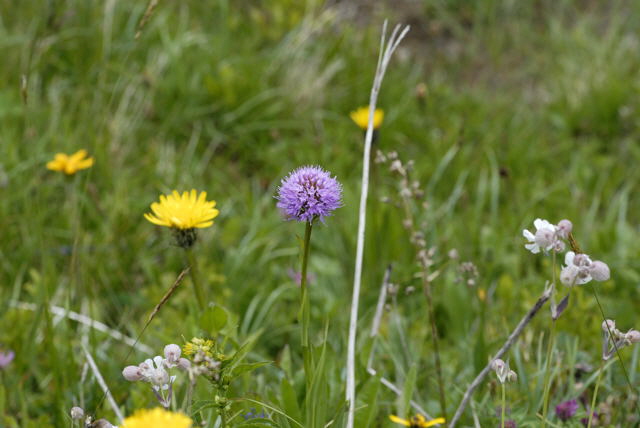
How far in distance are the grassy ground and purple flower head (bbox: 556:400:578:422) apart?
3.2 inches

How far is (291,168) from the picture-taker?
9.14ft

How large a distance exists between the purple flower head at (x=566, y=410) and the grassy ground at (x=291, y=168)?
0.26 ft

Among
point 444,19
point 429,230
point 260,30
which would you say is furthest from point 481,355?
point 444,19

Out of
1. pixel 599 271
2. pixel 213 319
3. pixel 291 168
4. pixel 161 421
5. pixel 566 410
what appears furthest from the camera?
pixel 291 168

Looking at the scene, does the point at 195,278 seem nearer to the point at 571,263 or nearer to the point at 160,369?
the point at 160,369

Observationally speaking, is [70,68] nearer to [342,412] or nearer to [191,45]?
[191,45]

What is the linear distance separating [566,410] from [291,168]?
66.6 inches

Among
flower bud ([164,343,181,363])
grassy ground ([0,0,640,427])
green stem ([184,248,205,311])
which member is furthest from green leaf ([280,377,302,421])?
flower bud ([164,343,181,363])

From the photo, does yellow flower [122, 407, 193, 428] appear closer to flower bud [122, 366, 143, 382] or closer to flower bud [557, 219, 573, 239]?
flower bud [122, 366, 143, 382]

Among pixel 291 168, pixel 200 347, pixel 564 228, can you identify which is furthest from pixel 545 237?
pixel 291 168

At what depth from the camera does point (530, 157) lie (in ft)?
9.97

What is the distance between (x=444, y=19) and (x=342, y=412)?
3512mm

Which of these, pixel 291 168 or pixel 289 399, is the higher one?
pixel 291 168

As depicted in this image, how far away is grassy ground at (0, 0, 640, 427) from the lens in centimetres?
166
